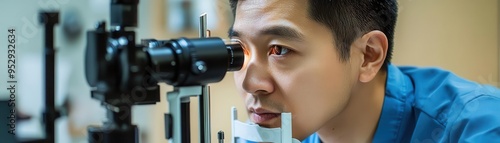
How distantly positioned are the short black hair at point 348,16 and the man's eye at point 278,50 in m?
Answer: 0.10

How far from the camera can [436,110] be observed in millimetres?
1296

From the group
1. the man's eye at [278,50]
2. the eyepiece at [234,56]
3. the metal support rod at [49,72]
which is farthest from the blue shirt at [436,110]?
the metal support rod at [49,72]

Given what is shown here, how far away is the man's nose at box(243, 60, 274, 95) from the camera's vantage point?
1097mm

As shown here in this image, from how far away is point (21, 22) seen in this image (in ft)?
4.62

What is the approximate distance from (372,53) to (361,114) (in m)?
0.19

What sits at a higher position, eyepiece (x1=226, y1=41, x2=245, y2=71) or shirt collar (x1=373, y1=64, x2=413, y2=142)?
eyepiece (x1=226, y1=41, x2=245, y2=71)

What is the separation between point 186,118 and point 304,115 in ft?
1.31

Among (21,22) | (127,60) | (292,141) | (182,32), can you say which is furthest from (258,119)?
(182,32)

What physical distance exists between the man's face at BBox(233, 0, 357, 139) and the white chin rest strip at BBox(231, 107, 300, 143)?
0.05 m

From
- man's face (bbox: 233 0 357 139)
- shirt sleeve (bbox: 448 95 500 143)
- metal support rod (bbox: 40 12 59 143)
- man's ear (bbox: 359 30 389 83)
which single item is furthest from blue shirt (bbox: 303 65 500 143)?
metal support rod (bbox: 40 12 59 143)

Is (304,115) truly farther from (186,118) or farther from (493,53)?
(493,53)

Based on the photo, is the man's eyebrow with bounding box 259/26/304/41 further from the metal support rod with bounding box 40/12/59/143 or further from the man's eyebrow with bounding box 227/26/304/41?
the metal support rod with bounding box 40/12/59/143

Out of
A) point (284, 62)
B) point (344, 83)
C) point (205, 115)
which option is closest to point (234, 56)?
point (205, 115)

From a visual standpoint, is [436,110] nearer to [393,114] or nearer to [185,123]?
[393,114]
